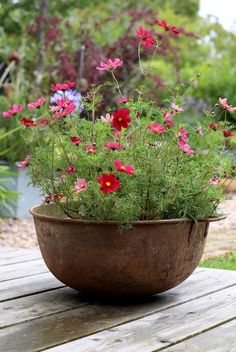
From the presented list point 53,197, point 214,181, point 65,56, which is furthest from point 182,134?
point 65,56

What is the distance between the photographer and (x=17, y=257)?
2.54 meters

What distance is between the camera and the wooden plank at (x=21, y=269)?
222 centimetres

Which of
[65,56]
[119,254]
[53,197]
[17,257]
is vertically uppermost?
[65,56]

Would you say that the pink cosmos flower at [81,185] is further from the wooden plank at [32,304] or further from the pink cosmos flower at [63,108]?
the wooden plank at [32,304]

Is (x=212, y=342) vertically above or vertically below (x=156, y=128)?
below

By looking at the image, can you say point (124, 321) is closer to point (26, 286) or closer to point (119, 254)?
point (119, 254)

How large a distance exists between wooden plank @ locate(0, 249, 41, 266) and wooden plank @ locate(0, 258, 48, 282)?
0.04 metres

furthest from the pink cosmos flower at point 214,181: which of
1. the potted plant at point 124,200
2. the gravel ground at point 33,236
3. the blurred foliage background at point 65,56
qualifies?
the blurred foliage background at point 65,56

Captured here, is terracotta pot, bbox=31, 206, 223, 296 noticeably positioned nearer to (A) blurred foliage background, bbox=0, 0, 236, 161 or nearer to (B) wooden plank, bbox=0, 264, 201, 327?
(B) wooden plank, bbox=0, 264, 201, 327

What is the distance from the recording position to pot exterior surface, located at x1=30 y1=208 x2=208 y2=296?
1.79 metres

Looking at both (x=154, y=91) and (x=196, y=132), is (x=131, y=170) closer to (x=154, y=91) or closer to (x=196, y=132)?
(x=196, y=132)

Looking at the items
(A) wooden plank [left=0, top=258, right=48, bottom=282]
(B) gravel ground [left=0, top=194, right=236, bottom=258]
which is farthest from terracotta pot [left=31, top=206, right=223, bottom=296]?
(B) gravel ground [left=0, top=194, right=236, bottom=258]

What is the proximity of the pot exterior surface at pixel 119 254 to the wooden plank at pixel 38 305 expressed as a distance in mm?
60

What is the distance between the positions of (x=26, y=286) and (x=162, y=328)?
58 centimetres
